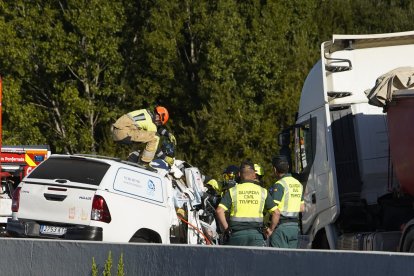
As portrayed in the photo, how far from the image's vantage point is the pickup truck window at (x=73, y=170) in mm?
13633

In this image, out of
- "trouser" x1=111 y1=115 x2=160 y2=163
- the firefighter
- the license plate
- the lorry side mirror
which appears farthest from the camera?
the firefighter

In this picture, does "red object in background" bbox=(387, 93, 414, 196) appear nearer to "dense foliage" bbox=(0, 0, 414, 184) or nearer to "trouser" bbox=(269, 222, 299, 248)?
"trouser" bbox=(269, 222, 299, 248)

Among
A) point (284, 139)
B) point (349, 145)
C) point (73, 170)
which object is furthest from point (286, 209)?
point (73, 170)

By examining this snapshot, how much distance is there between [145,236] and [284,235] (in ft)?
6.27

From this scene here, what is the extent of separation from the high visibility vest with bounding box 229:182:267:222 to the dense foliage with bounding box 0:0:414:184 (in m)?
20.9

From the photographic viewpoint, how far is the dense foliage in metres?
35.3

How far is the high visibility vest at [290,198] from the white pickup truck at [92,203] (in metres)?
1.78

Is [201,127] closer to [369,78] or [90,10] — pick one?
[90,10]

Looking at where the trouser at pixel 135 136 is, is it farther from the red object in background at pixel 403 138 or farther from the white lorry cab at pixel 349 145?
the red object in background at pixel 403 138

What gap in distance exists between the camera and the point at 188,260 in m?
10.1

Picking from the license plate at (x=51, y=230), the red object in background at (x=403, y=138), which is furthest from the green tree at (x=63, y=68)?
the red object in background at (x=403, y=138)

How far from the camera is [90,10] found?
35875mm

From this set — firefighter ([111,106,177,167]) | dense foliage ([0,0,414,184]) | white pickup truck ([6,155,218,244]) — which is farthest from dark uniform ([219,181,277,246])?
dense foliage ([0,0,414,184])

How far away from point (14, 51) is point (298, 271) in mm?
27298
